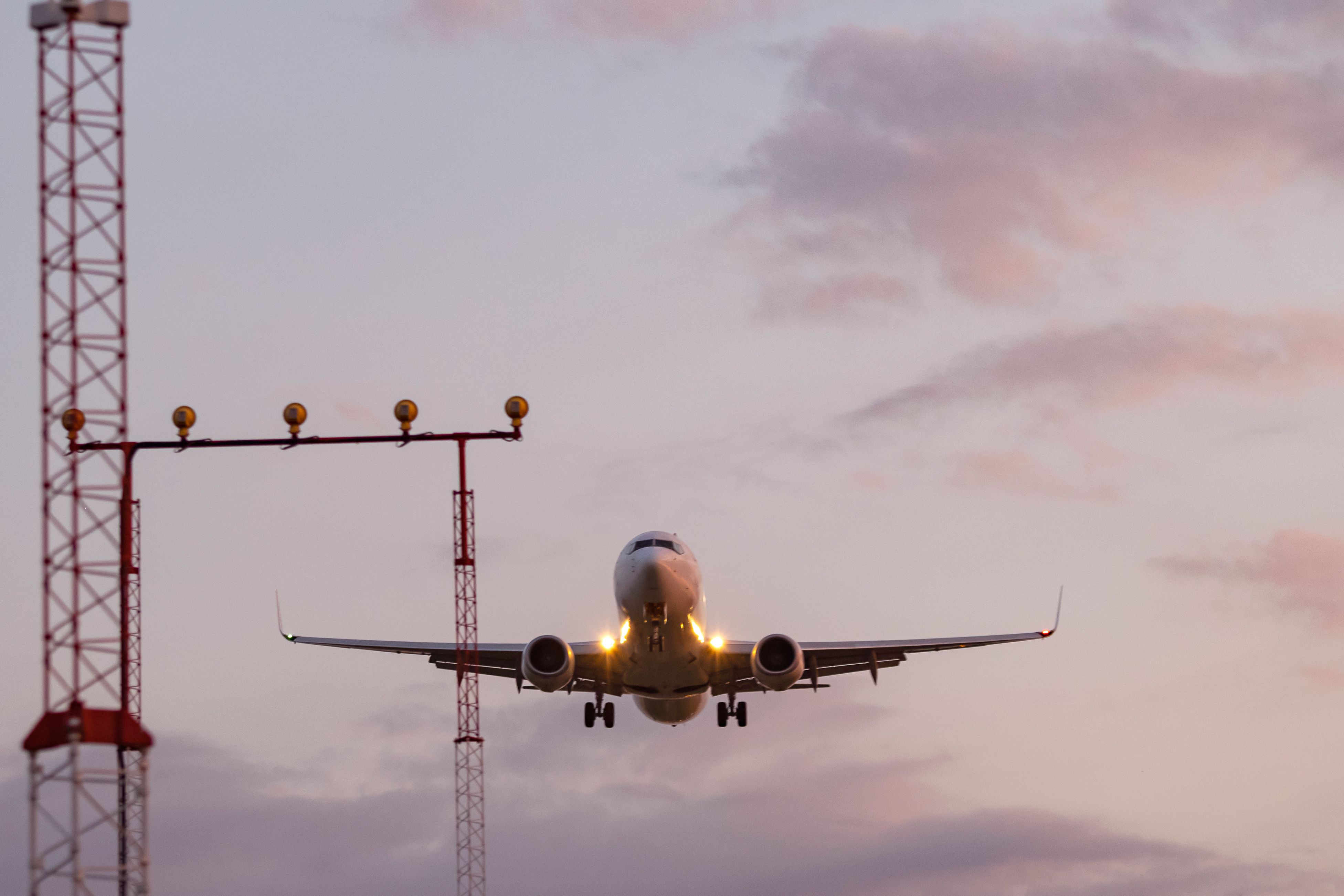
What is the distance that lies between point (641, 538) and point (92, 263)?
16536 millimetres

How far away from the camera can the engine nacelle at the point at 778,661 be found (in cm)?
5469

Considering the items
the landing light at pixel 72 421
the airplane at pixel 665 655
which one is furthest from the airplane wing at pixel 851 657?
the landing light at pixel 72 421

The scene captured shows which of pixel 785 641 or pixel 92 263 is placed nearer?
pixel 92 263

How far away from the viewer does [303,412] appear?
185 feet

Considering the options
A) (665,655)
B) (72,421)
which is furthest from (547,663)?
(72,421)

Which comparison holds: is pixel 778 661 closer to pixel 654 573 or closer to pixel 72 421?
pixel 654 573

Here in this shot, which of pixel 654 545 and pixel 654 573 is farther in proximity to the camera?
pixel 654 545

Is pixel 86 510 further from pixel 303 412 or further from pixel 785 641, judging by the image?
pixel 785 641

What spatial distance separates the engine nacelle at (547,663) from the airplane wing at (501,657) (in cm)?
36

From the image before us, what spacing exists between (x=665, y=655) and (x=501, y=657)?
9.50 meters

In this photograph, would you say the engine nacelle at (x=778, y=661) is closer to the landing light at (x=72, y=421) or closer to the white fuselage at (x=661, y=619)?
the white fuselage at (x=661, y=619)

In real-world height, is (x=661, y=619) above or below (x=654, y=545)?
below

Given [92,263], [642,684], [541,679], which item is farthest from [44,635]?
[642,684]

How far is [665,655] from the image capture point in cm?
5338
